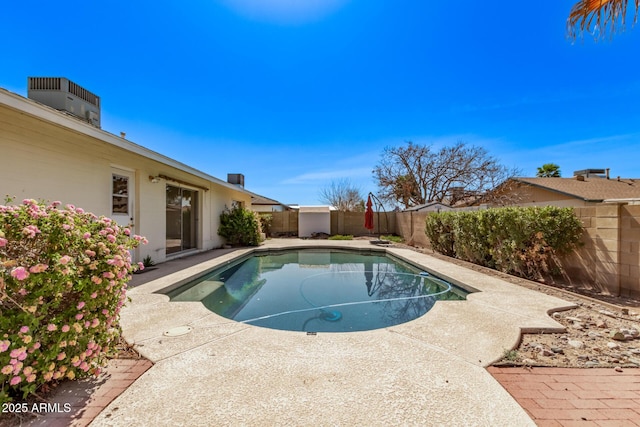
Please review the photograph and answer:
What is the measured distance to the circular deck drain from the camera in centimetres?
331

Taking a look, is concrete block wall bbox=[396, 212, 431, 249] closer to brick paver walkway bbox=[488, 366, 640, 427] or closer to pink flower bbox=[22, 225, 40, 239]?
brick paver walkway bbox=[488, 366, 640, 427]

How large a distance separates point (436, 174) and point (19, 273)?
1015 inches

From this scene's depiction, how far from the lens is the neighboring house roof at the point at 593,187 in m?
15.4

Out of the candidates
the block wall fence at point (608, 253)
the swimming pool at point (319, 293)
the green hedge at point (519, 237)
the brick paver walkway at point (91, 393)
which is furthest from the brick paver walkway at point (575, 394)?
the green hedge at point (519, 237)

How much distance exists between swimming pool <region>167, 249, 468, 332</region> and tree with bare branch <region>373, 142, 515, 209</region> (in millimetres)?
16030

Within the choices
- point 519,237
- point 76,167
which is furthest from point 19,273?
point 519,237

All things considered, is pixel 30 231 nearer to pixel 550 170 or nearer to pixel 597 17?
pixel 597 17

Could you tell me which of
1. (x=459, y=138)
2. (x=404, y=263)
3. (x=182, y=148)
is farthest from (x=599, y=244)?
(x=459, y=138)

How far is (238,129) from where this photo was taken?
14.9 m

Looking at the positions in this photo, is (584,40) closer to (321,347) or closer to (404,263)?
(321,347)

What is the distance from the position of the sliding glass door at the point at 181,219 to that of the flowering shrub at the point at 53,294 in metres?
7.72

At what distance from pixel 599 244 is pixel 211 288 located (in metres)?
8.36

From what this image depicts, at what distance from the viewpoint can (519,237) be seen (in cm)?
633

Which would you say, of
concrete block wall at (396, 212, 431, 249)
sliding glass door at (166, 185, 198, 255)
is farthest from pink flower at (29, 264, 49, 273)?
concrete block wall at (396, 212, 431, 249)
